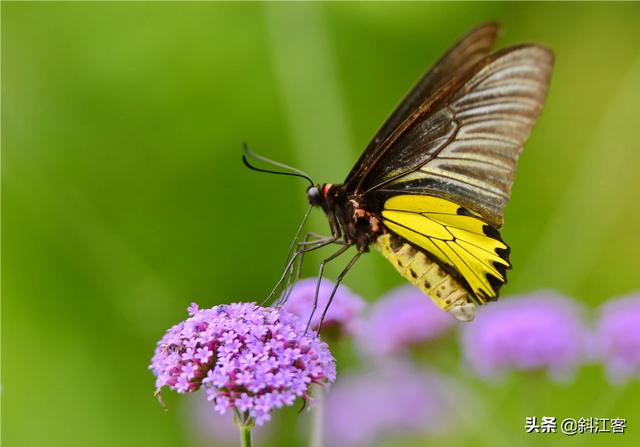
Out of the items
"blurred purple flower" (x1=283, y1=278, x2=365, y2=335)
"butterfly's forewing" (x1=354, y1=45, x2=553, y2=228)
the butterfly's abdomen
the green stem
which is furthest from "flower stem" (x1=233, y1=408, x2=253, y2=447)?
"butterfly's forewing" (x1=354, y1=45, x2=553, y2=228)

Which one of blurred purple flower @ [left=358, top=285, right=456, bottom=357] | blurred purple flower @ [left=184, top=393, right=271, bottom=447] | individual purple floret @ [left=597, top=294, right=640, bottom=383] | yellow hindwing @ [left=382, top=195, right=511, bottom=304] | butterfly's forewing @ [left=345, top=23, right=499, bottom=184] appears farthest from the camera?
blurred purple flower @ [left=184, top=393, right=271, bottom=447]

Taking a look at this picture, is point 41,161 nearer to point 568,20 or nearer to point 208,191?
point 208,191

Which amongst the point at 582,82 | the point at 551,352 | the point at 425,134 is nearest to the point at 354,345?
the point at 551,352

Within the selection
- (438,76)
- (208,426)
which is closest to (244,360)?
(438,76)

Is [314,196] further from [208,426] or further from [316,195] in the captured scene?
[208,426]

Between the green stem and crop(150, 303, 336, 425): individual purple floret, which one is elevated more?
crop(150, 303, 336, 425): individual purple floret

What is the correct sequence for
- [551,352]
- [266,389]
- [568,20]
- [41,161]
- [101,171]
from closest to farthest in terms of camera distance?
1. [266,389]
2. [551,352]
3. [41,161]
4. [101,171]
5. [568,20]

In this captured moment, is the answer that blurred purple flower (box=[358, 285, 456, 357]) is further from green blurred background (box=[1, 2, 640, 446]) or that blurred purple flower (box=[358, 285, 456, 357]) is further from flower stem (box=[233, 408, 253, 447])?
flower stem (box=[233, 408, 253, 447])

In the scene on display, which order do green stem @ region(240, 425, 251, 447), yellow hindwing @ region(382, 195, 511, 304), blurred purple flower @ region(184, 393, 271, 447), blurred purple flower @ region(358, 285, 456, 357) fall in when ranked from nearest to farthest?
green stem @ region(240, 425, 251, 447), yellow hindwing @ region(382, 195, 511, 304), blurred purple flower @ region(358, 285, 456, 357), blurred purple flower @ region(184, 393, 271, 447)
